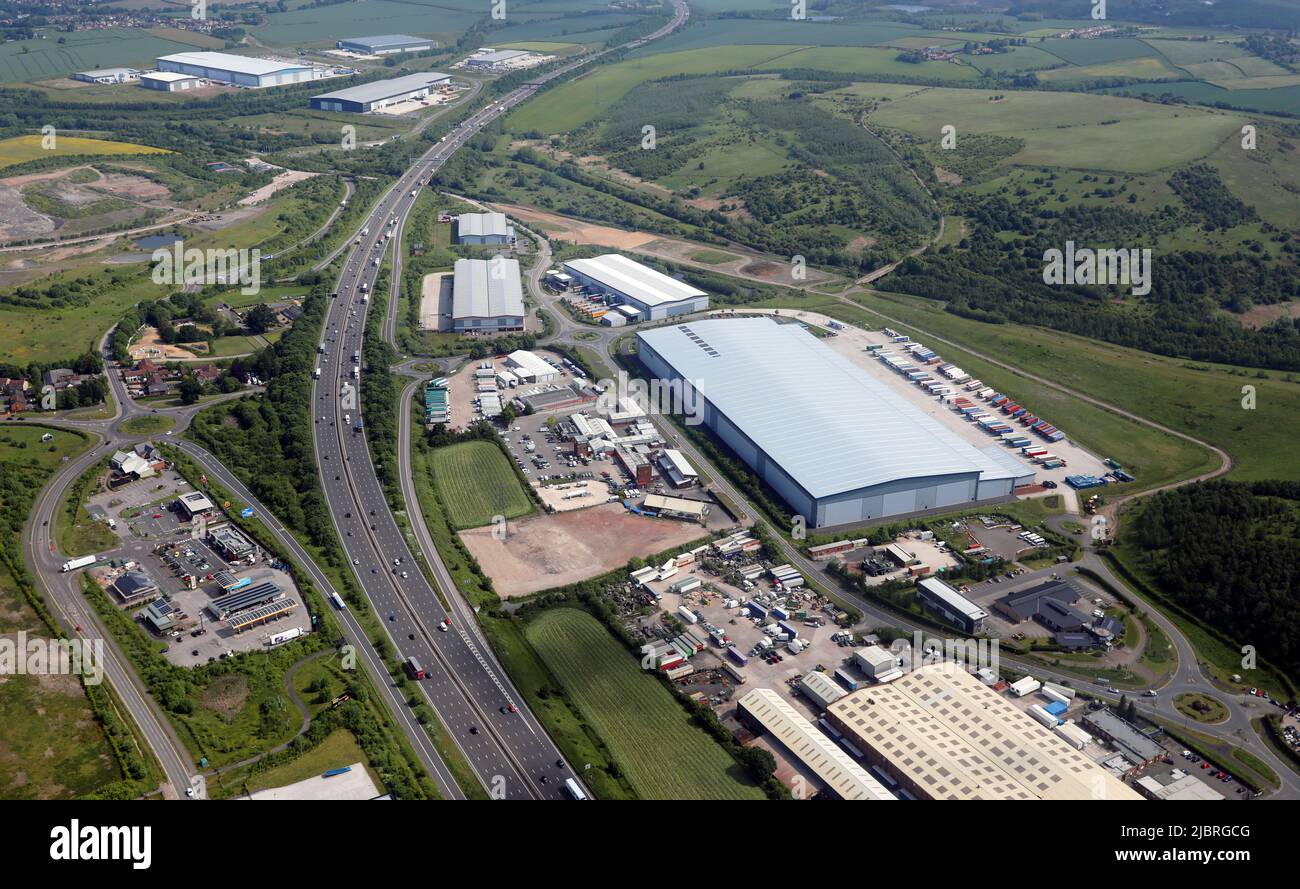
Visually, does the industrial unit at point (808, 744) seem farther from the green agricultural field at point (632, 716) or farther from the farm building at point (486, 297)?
the farm building at point (486, 297)

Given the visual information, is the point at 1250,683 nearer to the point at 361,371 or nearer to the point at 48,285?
the point at 361,371

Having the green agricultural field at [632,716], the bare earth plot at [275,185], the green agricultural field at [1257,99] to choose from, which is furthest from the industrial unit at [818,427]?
the green agricultural field at [1257,99]

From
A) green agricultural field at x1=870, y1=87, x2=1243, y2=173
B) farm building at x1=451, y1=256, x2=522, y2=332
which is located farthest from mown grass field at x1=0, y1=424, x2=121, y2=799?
green agricultural field at x1=870, y1=87, x2=1243, y2=173

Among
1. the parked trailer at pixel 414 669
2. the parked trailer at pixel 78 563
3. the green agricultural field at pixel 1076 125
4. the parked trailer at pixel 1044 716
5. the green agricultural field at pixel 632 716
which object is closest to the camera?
the green agricultural field at pixel 632 716

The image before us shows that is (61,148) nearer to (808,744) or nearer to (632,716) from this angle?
(632,716)

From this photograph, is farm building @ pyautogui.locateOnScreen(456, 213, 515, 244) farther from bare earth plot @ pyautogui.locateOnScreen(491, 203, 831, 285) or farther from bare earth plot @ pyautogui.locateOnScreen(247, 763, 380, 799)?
bare earth plot @ pyautogui.locateOnScreen(247, 763, 380, 799)

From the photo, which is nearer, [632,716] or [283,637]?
[632,716]

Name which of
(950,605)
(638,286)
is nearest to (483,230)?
(638,286)
